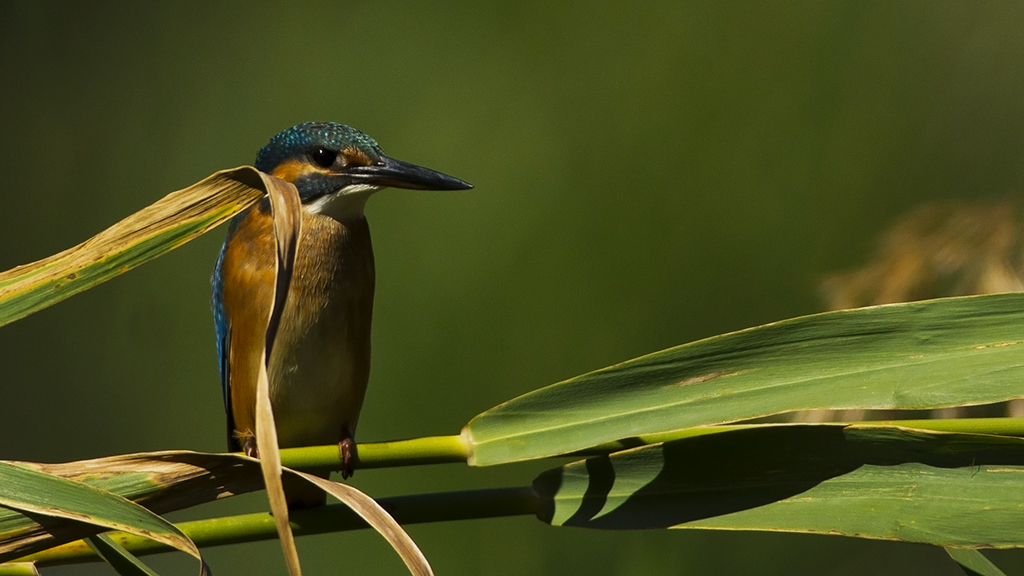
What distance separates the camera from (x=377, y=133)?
109 inches

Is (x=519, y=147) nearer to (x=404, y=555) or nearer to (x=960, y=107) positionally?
(x=960, y=107)

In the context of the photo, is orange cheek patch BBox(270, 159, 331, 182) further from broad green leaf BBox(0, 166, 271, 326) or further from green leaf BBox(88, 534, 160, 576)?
green leaf BBox(88, 534, 160, 576)

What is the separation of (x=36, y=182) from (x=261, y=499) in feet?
4.66

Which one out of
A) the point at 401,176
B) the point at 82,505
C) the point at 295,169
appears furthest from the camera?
the point at 295,169

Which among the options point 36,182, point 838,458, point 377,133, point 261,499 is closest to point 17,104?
point 36,182

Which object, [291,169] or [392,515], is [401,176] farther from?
[392,515]

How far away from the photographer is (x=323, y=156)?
1.23 metres

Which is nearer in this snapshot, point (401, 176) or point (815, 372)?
point (815, 372)

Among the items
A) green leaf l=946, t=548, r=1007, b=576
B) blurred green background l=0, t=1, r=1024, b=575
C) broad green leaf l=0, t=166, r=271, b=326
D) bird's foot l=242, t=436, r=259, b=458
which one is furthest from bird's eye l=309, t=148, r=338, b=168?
blurred green background l=0, t=1, r=1024, b=575

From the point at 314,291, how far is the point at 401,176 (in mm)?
191

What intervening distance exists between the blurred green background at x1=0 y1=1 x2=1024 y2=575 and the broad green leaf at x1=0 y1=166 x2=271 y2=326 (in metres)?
1.51

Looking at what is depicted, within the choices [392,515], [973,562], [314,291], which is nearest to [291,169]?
[314,291]

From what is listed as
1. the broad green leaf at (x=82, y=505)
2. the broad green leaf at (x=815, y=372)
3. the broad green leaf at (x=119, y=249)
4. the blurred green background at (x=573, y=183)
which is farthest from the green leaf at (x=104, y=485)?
the blurred green background at (x=573, y=183)

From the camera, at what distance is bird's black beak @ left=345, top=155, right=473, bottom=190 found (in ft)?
3.54
